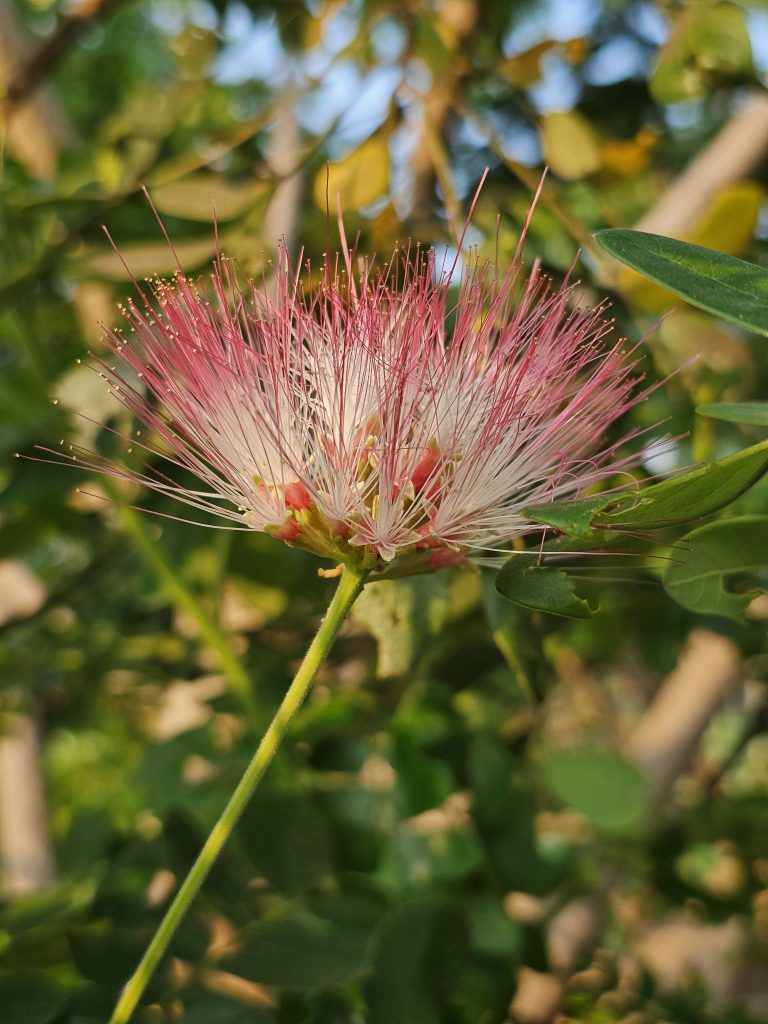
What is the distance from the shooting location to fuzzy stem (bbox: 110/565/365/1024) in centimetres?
46

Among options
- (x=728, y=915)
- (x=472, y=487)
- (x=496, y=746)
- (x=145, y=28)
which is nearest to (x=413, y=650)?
(x=472, y=487)

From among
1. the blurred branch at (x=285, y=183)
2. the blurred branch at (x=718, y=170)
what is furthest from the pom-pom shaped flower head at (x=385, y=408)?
the blurred branch at (x=718, y=170)

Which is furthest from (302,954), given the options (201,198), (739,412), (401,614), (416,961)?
(201,198)

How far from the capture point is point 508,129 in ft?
4.58

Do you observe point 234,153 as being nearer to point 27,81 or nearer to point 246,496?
point 27,81

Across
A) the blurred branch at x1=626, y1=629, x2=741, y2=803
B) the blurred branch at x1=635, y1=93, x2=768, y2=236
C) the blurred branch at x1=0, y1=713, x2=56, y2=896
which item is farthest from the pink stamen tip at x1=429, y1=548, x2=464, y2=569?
the blurred branch at x1=0, y1=713, x2=56, y2=896

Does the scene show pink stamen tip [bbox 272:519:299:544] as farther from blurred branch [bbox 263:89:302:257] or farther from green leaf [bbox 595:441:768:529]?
blurred branch [bbox 263:89:302:257]

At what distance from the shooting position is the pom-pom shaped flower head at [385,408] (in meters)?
A: 0.51

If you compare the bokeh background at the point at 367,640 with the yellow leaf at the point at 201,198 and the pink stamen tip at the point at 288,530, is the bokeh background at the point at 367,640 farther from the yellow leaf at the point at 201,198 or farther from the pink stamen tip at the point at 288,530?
the pink stamen tip at the point at 288,530

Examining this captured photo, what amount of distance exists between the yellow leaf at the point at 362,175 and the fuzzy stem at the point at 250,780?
472 millimetres

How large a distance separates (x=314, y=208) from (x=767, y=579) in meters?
0.99

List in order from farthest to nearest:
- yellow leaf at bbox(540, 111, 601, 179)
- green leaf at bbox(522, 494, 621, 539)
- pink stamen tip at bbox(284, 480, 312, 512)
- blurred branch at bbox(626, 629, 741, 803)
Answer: blurred branch at bbox(626, 629, 741, 803)
yellow leaf at bbox(540, 111, 601, 179)
pink stamen tip at bbox(284, 480, 312, 512)
green leaf at bbox(522, 494, 621, 539)

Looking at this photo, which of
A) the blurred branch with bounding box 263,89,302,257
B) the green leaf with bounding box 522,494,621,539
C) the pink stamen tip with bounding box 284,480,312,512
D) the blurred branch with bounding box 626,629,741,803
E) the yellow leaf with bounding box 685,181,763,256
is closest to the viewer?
the green leaf with bounding box 522,494,621,539

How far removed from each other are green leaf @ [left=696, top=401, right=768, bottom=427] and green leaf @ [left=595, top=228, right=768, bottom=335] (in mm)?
40
